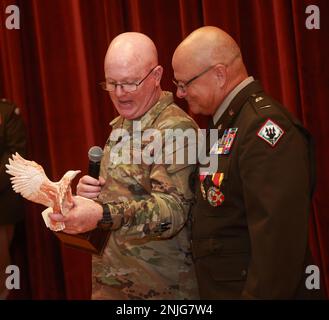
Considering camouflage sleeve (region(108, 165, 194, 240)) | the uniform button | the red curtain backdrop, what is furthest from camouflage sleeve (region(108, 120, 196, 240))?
the red curtain backdrop

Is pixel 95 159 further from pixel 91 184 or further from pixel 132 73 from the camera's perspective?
pixel 132 73

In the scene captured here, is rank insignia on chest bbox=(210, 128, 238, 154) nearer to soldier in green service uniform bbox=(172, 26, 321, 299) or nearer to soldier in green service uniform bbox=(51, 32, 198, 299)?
soldier in green service uniform bbox=(172, 26, 321, 299)

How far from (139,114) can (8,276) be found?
1.41m

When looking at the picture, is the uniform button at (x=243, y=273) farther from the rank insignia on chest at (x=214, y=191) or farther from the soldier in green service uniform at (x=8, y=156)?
the soldier in green service uniform at (x=8, y=156)

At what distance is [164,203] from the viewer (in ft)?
4.86

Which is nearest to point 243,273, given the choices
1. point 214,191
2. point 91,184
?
point 214,191

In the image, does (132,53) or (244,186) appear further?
(132,53)

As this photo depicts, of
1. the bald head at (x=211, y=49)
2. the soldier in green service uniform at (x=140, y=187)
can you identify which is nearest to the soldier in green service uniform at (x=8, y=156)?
the soldier in green service uniform at (x=140, y=187)

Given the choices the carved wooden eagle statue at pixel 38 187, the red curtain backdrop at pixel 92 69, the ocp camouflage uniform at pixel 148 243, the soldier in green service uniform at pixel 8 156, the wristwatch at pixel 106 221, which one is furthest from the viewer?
the soldier in green service uniform at pixel 8 156

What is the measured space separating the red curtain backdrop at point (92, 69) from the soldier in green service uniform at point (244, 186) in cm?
77

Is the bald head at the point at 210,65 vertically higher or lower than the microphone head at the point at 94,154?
higher

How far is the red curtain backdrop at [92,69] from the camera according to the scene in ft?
7.32

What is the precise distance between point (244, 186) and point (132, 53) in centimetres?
55

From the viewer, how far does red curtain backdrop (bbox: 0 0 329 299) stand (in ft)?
7.32
